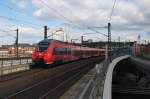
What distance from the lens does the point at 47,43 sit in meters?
39.5

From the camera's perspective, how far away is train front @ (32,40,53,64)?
38750 millimetres

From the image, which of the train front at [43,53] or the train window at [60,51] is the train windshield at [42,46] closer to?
the train front at [43,53]

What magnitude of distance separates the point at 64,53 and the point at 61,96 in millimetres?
28424

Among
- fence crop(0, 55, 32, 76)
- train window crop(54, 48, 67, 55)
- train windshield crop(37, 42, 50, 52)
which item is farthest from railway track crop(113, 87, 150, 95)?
fence crop(0, 55, 32, 76)

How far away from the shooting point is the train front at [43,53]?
38.8 meters

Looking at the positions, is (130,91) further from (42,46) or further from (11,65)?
(11,65)

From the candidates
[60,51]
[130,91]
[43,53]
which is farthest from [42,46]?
[130,91]

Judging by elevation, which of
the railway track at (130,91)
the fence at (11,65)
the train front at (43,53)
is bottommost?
the railway track at (130,91)

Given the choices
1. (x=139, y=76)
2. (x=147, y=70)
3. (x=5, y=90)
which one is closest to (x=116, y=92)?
(x=5, y=90)

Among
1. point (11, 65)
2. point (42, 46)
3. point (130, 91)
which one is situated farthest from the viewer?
point (42, 46)

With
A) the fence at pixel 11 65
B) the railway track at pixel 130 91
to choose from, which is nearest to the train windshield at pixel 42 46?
the fence at pixel 11 65

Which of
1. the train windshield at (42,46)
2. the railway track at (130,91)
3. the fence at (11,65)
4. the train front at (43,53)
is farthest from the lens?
the train windshield at (42,46)

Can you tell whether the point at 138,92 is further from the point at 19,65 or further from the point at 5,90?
the point at 5,90

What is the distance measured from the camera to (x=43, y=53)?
127ft
